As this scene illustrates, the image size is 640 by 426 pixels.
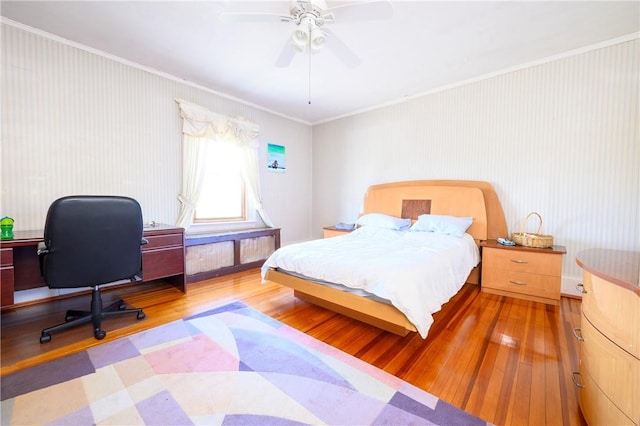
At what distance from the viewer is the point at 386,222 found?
3.83 meters

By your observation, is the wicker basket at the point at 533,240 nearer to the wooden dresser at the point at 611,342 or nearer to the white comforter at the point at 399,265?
the white comforter at the point at 399,265

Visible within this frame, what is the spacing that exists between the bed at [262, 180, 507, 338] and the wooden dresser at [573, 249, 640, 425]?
0.80 meters

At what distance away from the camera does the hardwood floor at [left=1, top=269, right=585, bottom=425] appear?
146cm

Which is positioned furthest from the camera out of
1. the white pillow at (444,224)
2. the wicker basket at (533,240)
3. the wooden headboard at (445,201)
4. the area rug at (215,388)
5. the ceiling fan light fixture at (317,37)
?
the wooden headboard at (445,201)

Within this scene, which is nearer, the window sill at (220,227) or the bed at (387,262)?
the bed at (387,262)

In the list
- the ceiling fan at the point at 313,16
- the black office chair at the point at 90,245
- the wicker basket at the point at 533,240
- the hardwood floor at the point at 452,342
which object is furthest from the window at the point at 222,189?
the wicker basket at the point at 533,240

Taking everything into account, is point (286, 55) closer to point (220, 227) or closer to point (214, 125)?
point (214, 125)

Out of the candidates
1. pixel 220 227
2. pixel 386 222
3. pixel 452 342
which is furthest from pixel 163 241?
pixel 452 342

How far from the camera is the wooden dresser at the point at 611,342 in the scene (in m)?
0.97

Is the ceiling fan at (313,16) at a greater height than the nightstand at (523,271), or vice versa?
the ceiling fan at (313,16)

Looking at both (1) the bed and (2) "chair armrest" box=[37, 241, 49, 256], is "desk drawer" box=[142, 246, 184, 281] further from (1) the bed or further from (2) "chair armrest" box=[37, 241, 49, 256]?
(1) the bed

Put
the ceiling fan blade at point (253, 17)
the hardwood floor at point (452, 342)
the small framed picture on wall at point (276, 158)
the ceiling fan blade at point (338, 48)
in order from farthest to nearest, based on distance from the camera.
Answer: the small framed picture on wall at point (276, 158), the ceiling fan blade at point (338, 48), the ceiling fan blade at point (253, 17), the hardwood floor at point (452, 342)

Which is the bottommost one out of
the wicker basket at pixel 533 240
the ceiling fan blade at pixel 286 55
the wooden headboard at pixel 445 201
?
the wicker basket at pixel 533 240

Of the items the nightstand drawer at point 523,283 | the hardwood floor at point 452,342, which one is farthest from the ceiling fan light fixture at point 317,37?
the nightstand drawer at point 523,283
